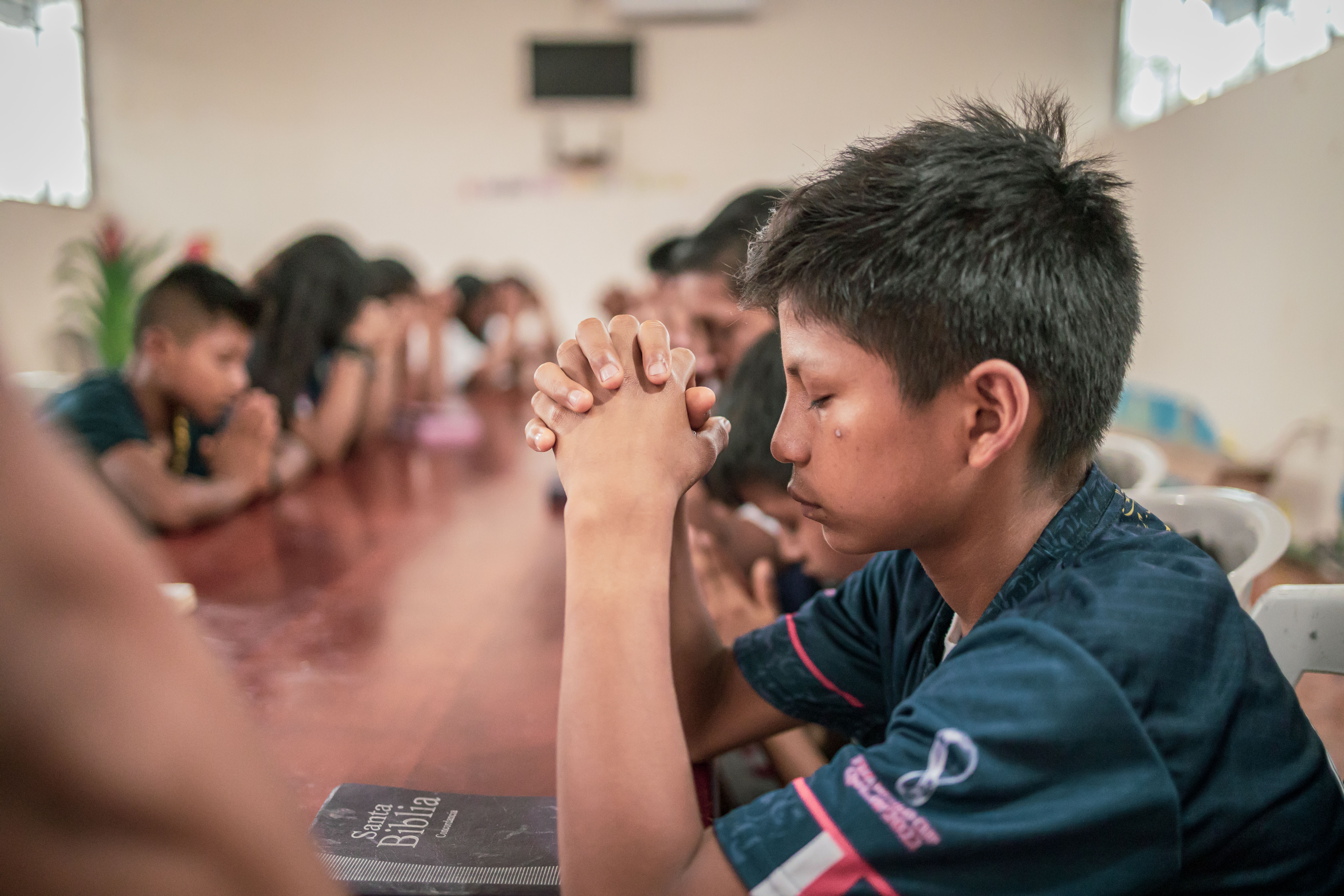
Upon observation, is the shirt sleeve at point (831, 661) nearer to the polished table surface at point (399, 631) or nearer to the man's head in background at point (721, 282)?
the polished table surface at point (399, 631)

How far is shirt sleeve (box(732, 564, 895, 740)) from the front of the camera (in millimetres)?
783

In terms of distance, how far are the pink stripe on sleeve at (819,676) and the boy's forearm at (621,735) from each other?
9.5 inches

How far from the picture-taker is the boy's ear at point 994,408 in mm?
558

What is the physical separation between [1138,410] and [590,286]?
3.61 m

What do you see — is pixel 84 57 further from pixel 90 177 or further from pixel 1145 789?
pixel 1145 789

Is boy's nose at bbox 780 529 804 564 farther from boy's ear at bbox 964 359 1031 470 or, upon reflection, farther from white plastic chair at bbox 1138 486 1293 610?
boy's ear at bbox 964 359 1031 470

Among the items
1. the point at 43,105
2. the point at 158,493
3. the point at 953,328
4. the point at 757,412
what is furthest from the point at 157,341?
the point at 43,105

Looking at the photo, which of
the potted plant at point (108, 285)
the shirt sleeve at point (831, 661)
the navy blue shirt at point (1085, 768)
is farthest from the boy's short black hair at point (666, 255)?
the potted plant at point (108, 285)

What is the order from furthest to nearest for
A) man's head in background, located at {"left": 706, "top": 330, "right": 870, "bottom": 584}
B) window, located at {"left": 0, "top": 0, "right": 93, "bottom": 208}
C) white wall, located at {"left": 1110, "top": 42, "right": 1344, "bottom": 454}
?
window, located at {"left": 0, "top": 0, "right": 93, "bottom": 208} < white wall, located at {"left": 1110, "top": 42, "right": 1344, "bottom": 454} < man's head in background, located at {"left": 706, "top": 330, "right": 870, "bottom": 584}

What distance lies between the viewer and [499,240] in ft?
20.5

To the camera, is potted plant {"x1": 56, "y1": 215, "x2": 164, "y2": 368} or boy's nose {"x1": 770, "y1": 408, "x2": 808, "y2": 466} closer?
Result: boy's nose {"x1": 770, "y1": 408, "x2": 808, "y2": 466}

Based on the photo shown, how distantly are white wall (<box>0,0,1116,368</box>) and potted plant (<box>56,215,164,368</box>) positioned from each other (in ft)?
1.45

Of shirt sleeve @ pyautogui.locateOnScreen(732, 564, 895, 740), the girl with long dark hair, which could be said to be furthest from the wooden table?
the girl with long dark hair

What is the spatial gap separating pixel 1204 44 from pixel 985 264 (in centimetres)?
453
